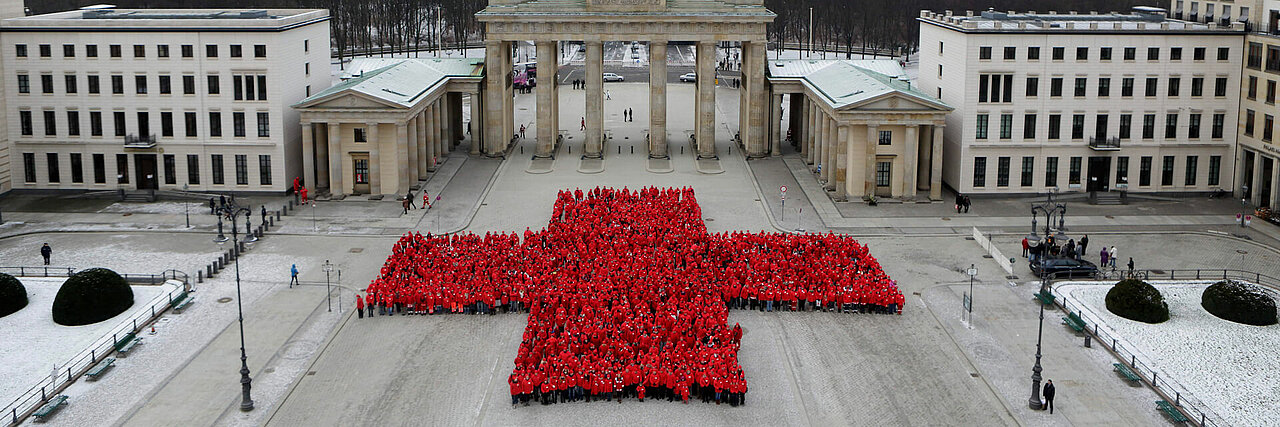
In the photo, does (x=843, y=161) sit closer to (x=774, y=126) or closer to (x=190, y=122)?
(x=774, y=126)

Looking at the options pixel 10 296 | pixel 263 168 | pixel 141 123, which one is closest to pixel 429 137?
pixel 263 168

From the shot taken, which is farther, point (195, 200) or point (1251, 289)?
point (195, 200)

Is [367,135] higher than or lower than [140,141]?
higher

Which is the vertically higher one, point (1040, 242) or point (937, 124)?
point (937, 124)

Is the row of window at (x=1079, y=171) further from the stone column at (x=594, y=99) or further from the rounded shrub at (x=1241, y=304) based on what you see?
the stone column at (x=594, y=99)

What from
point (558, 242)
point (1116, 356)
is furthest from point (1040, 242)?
point (558, 242)

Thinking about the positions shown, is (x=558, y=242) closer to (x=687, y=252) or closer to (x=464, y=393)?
(x=687, y=252)

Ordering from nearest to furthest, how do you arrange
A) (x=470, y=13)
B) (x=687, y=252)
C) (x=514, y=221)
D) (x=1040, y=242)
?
(x=687, y=252) → (x=1040, y=242) → (x=514, y=221) → (x=470, y=13)
